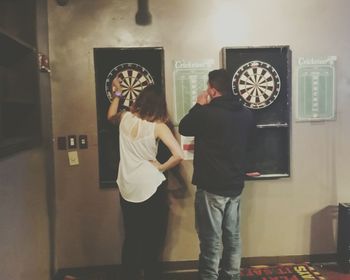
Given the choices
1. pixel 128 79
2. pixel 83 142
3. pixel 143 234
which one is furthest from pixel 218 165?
pixel 83 142

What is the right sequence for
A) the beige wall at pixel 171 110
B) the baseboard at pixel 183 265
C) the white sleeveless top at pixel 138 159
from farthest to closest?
the baseboard at pixel 183 265 < the beige wall at pixel 171 110 < the white sleeveless top at pixel 138 159

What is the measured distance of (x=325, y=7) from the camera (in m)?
3.06

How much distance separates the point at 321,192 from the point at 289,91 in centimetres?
93

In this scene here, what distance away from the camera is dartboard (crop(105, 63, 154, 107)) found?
117 inches

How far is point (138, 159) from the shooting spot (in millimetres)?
2564

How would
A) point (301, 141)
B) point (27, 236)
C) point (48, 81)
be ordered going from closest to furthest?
1. point (27, 236)
2. point (48, 81)
3. point (301, 141)

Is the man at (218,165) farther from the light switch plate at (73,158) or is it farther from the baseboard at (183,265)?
the light switch plate at (73,158)

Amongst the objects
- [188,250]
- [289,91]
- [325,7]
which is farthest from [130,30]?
[188,250]

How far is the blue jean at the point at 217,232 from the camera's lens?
2.51 meters

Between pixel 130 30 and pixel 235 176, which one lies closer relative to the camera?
pixel 235 176

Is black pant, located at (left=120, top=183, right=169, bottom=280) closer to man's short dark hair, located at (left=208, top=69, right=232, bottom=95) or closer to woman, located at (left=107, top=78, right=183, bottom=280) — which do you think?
woman, located at (left=107, top=78, right=183, bottom=280)

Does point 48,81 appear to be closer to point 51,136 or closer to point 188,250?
point 51,136

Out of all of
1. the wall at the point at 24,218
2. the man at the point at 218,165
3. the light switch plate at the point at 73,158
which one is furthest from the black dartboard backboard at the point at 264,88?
the wall at the point at 24,218

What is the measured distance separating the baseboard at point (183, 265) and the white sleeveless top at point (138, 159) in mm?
890
